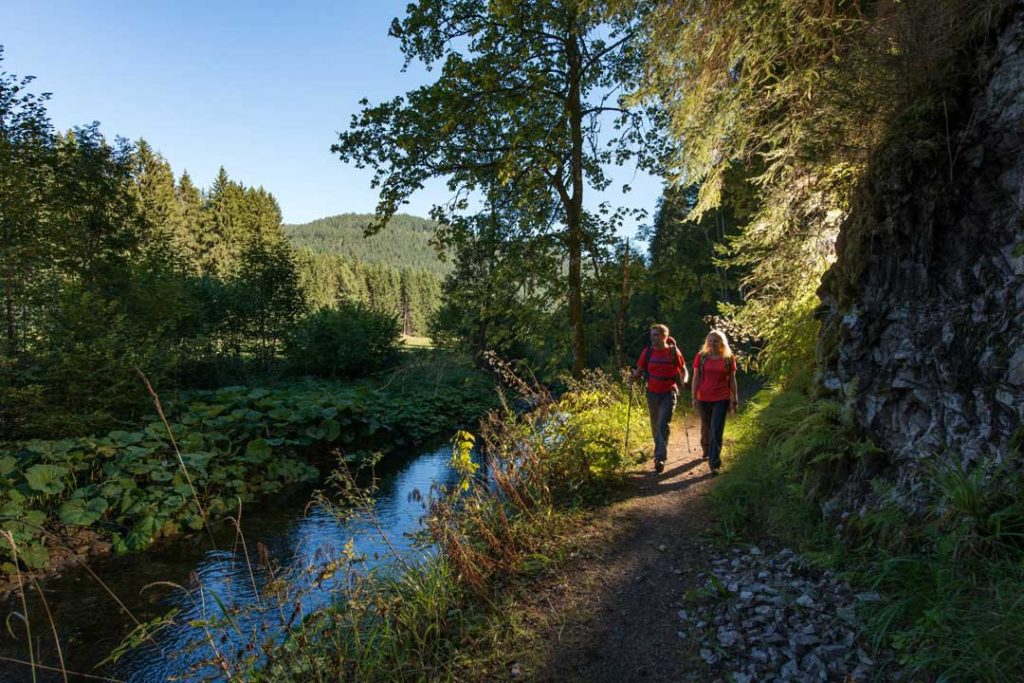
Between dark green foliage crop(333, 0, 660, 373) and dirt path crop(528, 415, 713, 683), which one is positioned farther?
dark green foliage crop(333, 0, 660, 373)

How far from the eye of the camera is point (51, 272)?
14492 mm

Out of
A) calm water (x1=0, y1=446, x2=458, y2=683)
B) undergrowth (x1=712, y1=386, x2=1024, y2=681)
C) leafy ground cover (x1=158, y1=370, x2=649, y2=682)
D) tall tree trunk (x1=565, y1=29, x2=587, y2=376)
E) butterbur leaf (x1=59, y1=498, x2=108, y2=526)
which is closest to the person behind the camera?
undergrowth (x1=712, y1=386, x2=1024, y2=681)

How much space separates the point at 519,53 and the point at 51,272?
48.8ft

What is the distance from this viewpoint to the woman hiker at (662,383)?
20.9 ft

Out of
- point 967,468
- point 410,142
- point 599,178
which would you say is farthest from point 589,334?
point 967,468

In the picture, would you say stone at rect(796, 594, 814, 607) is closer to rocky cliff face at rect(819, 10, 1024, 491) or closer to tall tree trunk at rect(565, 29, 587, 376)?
rocky cliff face at rect(819, 10, 1024, 491)

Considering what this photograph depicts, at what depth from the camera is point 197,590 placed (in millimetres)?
6145

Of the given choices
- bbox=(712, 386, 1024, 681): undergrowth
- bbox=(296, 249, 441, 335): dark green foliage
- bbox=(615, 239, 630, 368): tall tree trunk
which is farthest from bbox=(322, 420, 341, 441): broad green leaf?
bbox=(296, 249, 441, 335): dark green foliage

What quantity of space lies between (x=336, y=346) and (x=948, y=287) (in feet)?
84.7

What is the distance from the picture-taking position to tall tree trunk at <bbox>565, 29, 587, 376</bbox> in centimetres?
987

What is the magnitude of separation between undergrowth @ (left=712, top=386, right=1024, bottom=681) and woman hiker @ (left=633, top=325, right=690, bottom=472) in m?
2.03

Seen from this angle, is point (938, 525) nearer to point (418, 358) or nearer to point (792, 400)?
point (792, 400)

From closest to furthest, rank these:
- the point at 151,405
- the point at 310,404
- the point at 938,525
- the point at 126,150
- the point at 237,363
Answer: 1. the point at 938,525
2. the point at 151,405
3. the point at 310,404
4. the point at 126,150
5. the point at 237,363

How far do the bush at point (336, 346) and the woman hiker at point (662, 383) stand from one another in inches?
873
